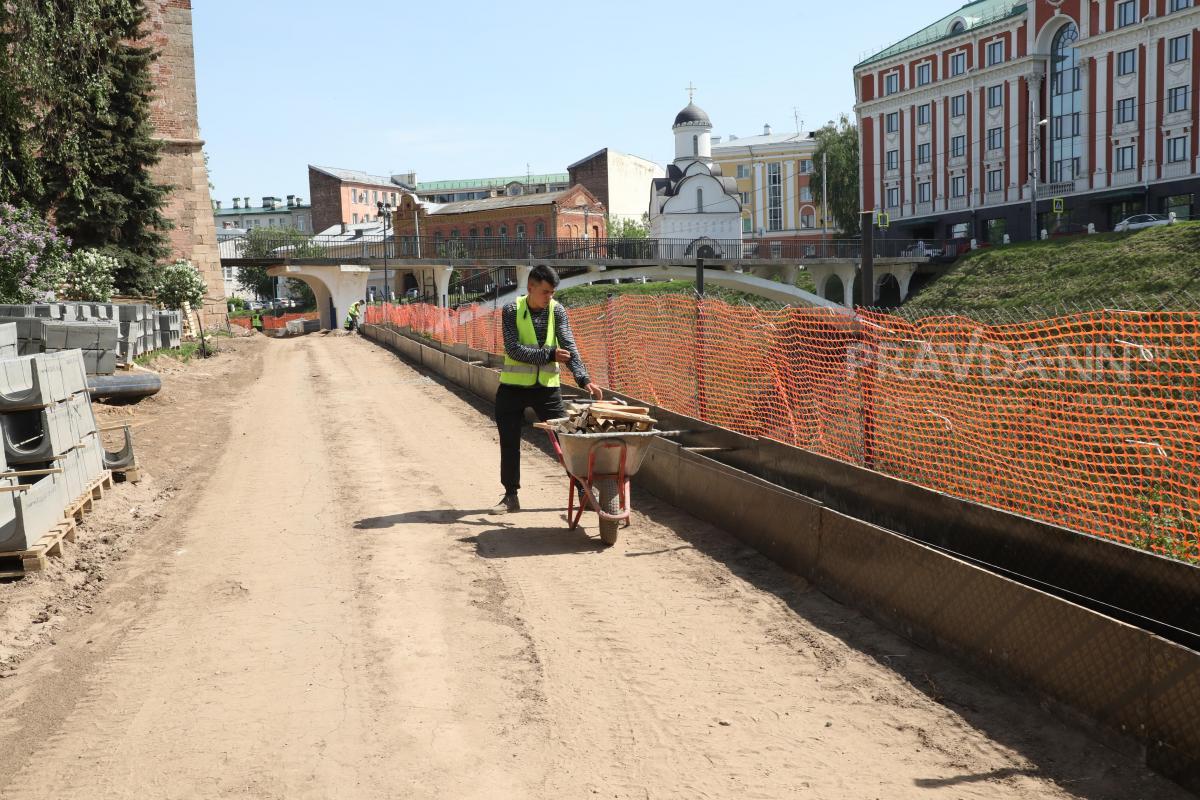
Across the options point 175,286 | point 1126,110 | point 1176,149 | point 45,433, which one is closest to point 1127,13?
point 1126,110

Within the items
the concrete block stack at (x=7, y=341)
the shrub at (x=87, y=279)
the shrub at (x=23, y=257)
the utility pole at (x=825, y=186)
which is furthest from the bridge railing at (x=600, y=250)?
the concrete block stack at (x=7, y=341)

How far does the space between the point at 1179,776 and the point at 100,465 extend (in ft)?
29.9

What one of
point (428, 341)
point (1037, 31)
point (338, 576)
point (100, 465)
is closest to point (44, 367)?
point (100, 465)

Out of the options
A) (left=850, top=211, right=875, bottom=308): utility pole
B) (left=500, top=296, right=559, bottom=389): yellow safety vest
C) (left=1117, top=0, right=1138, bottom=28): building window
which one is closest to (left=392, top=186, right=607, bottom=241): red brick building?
(left=1117, top=0, right=1138, bottom=28): building window

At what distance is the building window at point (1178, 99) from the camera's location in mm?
52969

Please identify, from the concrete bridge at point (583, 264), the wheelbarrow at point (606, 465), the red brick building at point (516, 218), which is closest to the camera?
the wheelbarrow at point (606, 465)

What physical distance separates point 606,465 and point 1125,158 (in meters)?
58.0

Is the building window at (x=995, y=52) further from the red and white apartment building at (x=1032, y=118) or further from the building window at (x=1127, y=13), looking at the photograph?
the building window at (x=1127, y=13)

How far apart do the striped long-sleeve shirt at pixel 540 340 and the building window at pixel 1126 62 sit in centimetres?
5754

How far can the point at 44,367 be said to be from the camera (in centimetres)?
849

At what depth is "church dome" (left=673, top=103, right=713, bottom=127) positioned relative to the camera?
97125mm

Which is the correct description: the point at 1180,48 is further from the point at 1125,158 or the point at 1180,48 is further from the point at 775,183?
the point at 775,183

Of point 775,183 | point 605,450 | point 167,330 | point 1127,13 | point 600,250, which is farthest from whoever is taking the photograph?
point 775,183

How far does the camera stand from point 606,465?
776 centimetres
